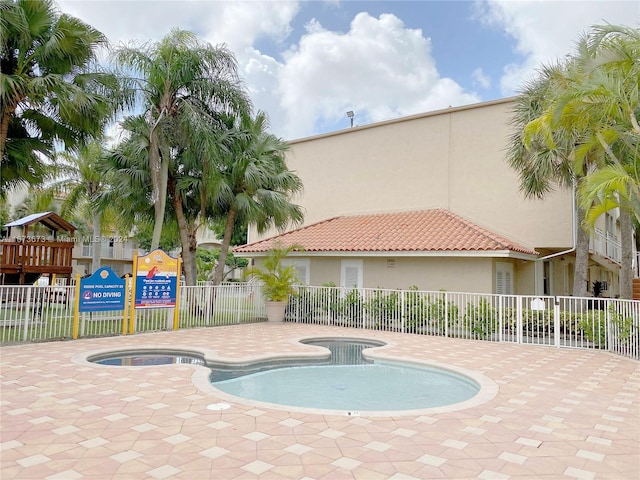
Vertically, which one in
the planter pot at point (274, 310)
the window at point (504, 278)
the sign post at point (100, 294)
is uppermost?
the window at point (504, 278)

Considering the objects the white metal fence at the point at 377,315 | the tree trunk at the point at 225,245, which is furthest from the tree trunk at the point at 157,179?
the white metal fence at the point at 377,315

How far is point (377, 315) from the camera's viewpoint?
15477mm

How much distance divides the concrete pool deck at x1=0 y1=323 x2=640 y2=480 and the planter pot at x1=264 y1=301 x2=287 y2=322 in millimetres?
8228

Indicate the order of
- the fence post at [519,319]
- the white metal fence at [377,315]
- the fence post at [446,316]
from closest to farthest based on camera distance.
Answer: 1. the white metal fence at [377,315]
2. the fence post at [519,319]
3. the fence post at [446,316]

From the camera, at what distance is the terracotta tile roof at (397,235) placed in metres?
16.1

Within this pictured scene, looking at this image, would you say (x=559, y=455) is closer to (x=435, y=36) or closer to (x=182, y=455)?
(x=182, y=455)

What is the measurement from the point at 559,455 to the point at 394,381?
4.20m

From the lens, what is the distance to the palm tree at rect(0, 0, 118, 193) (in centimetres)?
1044

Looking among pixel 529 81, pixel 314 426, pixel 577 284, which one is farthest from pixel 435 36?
pixel 314 426

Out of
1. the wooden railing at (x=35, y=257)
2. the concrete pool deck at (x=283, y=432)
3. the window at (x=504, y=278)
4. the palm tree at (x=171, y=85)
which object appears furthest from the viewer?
the wooden railing at (x=35, y=257)

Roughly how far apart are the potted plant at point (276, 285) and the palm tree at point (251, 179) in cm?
187

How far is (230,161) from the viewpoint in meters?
16.6

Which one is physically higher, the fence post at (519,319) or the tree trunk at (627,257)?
the tree trunk at (627,257)

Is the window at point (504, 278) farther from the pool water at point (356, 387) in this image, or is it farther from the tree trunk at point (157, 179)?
the tree trunk at point (157, 179)
